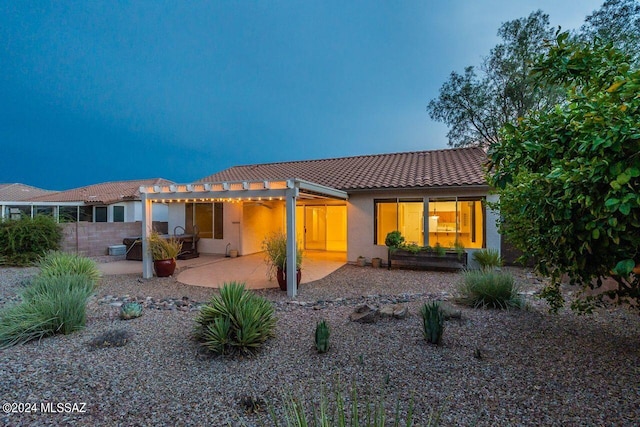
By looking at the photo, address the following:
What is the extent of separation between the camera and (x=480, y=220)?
9914 millimetres

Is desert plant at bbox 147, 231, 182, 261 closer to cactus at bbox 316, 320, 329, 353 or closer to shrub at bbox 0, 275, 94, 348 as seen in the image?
shrub at bbox 0, 275, 94, 348

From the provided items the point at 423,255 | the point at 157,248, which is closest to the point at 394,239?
the point at 423,255

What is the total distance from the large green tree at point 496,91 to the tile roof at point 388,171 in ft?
5.32

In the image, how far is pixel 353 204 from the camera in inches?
451

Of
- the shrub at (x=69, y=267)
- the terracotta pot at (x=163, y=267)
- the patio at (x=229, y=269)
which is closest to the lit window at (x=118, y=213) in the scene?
the patio at (x=229, y=269)

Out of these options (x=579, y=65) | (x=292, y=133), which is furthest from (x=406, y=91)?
(x=292, y=133)

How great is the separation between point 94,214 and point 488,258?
2523 centimetres

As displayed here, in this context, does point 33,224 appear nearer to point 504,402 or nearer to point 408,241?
point 408,241

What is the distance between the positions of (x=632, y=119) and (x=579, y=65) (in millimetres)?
1292

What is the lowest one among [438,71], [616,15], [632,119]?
[632,119]

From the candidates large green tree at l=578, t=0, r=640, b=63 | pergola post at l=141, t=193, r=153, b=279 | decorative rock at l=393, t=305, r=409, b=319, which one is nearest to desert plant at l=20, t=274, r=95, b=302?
pergola post at l=141, t=193, r=153, b=279

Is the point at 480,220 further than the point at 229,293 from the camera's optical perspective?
Yes

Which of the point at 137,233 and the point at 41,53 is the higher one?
the point at 41,53

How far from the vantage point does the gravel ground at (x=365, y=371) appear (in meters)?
2.53
